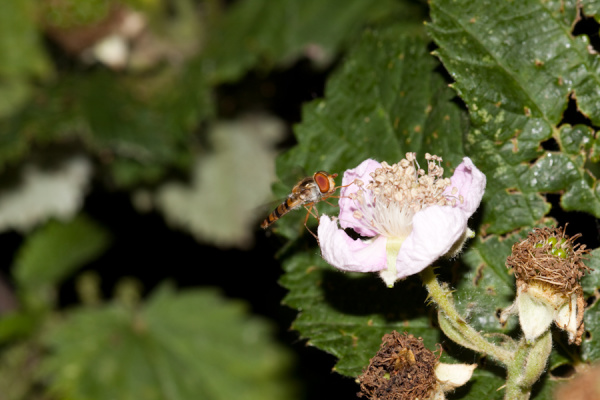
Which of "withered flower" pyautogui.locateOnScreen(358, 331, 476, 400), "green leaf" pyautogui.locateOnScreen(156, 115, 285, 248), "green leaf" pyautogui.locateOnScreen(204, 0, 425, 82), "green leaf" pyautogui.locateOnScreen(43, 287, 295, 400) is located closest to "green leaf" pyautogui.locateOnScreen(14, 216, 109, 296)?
"green leaf" pyautogui.locateOnScreen(43, 287, 295, 400)

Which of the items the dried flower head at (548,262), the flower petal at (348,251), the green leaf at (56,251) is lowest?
the green leaf at (56,251)

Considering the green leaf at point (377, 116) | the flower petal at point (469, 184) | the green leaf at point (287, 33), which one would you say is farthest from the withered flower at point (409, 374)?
the green leaf at point (287, 33)

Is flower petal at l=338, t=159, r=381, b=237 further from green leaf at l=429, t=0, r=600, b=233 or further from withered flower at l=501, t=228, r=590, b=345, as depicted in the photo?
withered flower at l=501, t=228, r=590, b=345

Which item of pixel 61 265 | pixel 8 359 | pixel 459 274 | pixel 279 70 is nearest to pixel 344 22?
pixel 279 70

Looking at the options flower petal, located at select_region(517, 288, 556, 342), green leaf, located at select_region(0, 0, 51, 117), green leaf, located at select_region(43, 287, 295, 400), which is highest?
green leaf, located at select_region(0, 0, 51, 117)

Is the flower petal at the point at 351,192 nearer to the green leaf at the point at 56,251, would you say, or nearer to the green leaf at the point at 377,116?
the green leaf at the point at 377,116

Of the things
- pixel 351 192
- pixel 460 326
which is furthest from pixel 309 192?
pixel 460 326

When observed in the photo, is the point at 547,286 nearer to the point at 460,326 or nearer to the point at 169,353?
the point at 460,326
